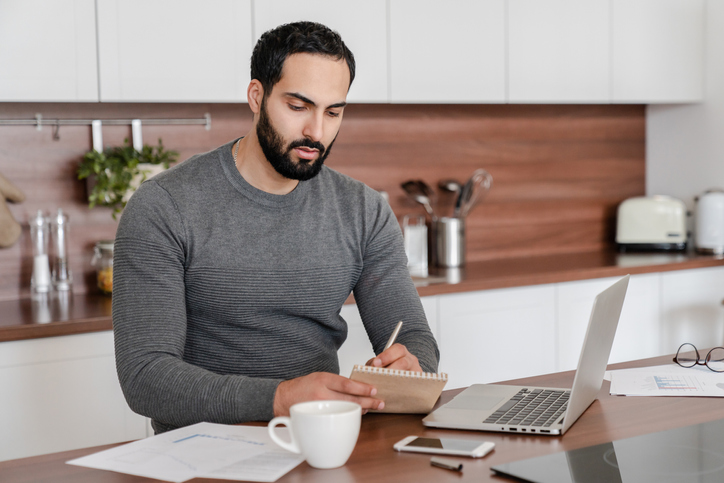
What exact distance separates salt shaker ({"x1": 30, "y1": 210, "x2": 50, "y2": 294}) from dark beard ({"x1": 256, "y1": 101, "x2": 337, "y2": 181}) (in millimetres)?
1240

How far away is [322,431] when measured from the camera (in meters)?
0.92

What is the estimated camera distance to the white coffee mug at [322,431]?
0.92 meters

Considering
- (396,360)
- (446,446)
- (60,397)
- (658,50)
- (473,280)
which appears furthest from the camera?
(658,50)

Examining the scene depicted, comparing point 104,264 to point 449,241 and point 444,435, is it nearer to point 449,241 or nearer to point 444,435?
point 449,241

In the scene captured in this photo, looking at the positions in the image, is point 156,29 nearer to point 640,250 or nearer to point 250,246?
point 250,246

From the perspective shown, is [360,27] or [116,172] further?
[360,27]

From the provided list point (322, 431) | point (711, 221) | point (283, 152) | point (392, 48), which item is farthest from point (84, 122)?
point (711, 221)

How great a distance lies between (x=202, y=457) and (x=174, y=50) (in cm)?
169

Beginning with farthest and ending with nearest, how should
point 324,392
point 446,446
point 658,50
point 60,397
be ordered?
point 658,50 < point 60,397 < point 324,392 < point 446,446

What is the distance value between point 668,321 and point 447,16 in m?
1.50

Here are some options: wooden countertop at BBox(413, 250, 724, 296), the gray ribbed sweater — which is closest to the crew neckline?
the gray ribbed sweater

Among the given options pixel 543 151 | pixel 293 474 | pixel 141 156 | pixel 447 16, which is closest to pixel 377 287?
pixel 293 474

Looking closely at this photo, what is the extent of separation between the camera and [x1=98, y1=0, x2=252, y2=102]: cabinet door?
7.55ft

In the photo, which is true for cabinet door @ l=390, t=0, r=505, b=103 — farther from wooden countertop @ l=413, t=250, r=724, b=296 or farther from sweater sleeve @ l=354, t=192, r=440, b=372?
sweater sleeve @ l=354, t=192, r=440, b=372
